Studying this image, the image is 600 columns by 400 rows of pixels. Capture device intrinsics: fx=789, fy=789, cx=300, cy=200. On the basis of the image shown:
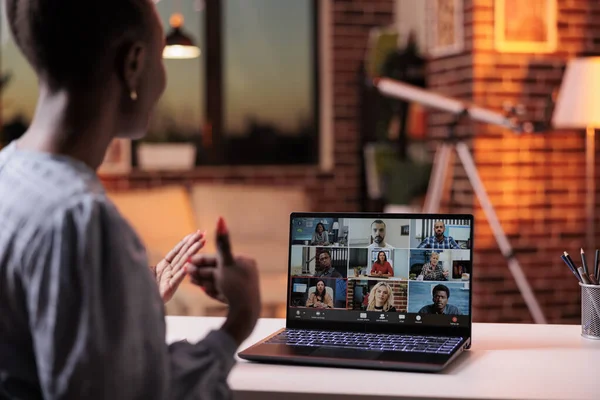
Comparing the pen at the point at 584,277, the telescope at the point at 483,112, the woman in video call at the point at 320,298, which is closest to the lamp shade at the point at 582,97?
the telescope at the point at 483,112

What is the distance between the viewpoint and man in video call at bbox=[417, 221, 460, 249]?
148cm

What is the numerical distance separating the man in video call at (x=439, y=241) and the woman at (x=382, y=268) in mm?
68

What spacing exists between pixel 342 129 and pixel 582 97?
2421 mm

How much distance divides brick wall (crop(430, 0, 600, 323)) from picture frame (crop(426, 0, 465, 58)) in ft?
0.22

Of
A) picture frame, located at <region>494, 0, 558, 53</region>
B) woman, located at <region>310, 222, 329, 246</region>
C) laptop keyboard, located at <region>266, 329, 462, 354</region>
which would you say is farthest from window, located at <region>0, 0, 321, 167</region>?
laptop keyboard, located at <region>266, 329, 462, 354</region>

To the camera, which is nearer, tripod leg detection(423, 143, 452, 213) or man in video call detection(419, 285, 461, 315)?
man in video call detection(419, 285, 461, 315)

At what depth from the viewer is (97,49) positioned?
0.92 metres

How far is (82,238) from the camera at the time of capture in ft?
2.79

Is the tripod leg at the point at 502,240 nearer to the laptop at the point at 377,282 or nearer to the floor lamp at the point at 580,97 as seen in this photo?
the floor lamp at the point at 580,97

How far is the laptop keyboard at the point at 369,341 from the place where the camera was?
1.36 metres

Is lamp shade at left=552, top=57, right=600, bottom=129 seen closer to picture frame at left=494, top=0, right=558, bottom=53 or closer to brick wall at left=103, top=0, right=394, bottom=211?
picture frame at left=494, top=0, right=558, bottom=53

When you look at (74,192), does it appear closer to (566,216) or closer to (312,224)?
(312,224)

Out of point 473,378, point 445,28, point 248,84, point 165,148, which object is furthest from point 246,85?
point 473,378

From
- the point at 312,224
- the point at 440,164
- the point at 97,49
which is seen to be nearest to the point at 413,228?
the point at 312,224
